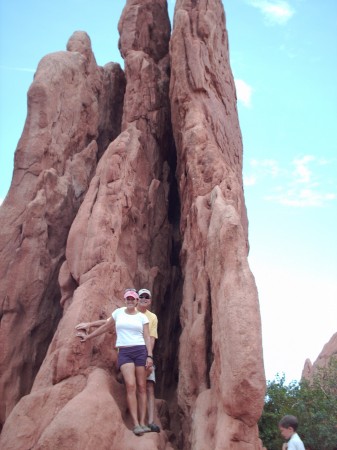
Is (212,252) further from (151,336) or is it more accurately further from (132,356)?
(132,356)

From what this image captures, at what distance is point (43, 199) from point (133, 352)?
5785 mm

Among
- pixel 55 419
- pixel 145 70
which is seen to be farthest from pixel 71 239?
pixel 145 70

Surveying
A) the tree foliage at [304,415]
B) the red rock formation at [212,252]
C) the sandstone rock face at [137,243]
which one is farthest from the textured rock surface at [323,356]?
the red rock formation at [212,252]

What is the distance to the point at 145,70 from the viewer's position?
15820 mm

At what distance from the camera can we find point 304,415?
14.4 m

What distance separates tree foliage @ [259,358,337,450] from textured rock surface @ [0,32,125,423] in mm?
5940

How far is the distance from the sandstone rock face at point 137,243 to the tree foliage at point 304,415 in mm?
2774

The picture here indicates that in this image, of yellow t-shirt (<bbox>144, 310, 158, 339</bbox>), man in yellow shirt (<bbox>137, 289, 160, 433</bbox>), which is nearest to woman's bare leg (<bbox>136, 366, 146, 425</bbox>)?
man in yellow shirt (<bbox>137, 289, 160, 433</bbox>)

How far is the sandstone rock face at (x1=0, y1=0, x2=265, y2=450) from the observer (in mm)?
8992

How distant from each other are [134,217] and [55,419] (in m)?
5.79

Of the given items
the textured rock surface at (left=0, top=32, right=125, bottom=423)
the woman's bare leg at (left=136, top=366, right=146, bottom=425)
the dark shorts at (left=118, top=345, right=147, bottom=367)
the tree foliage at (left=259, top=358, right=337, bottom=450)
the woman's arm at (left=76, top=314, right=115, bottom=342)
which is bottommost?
the tree foliage at (left=259, top=358, right=337, bottom=450)

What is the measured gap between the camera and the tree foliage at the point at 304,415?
13.9 metres

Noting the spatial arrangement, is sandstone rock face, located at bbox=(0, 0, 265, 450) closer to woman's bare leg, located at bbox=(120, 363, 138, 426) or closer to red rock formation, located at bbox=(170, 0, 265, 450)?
red rock formation, located at bbox=(170, 0, 265, 450)

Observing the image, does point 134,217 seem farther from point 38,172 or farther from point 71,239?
point 38,172
